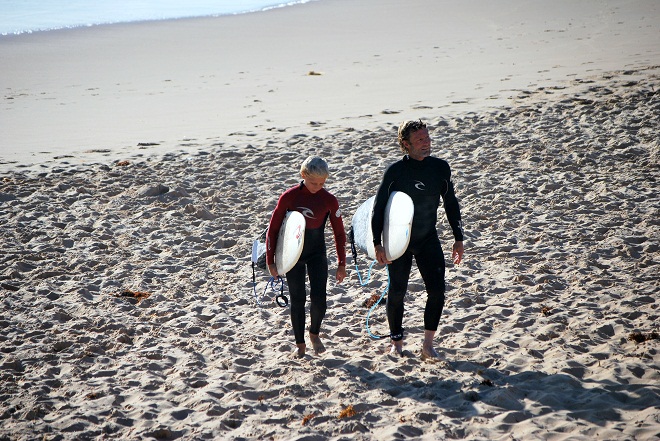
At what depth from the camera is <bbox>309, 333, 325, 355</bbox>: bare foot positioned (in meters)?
4.98

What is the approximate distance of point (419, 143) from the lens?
4543 mm

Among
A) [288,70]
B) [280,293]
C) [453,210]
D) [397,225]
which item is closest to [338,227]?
[397,225]

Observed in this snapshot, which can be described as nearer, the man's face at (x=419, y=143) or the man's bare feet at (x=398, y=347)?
the man's face at (x=419, y=143)

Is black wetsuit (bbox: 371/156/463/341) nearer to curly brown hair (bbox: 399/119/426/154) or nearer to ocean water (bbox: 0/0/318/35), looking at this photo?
curly brown hair (bbox: 399/119/426/154)

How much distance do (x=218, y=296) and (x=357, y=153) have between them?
4057 mm

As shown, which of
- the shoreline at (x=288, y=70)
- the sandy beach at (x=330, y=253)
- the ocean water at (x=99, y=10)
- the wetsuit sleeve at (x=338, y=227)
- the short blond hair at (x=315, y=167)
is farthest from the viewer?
the ocean water at (x=99, y=10)

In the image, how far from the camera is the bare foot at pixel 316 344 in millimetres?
4977

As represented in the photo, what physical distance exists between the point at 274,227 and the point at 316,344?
908 millimetres

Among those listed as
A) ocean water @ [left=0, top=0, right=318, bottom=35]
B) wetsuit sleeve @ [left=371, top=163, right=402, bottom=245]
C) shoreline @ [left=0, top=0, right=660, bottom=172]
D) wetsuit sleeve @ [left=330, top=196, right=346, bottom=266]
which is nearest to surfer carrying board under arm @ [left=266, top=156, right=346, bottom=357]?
wetsuit sleeve @ [left=330, top=196, right=346, bottom=266]

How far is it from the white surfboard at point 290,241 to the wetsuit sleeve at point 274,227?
2 cm

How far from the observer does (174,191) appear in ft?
27.3

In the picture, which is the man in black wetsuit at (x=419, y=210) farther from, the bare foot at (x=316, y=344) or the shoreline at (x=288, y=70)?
the shoreline at (x=288, y=70)

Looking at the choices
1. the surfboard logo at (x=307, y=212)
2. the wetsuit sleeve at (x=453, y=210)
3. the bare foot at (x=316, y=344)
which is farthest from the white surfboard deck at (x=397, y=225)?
the bare foot at (x=316, y=344)

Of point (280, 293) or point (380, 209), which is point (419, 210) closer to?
point (380, 209)
